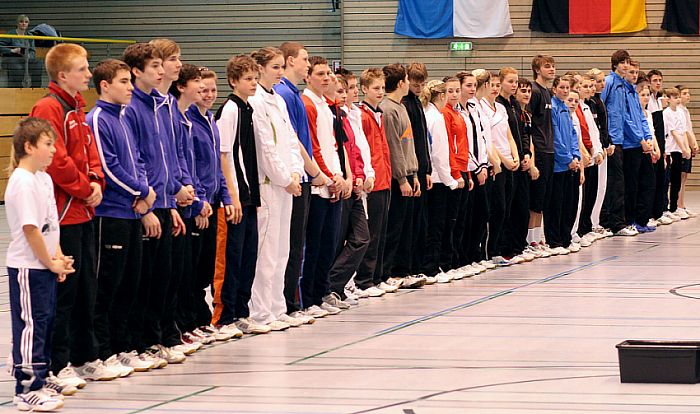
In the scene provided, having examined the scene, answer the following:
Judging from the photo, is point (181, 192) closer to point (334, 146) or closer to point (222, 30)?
point (334, 146)

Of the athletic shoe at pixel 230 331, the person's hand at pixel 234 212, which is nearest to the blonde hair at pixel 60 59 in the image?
the person's hand at pixel 234 212

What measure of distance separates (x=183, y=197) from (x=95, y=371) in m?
1.19

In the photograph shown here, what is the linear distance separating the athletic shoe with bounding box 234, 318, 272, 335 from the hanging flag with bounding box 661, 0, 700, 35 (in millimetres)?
16208

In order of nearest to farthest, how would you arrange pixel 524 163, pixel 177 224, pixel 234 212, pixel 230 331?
pixel 177 224 → pixel 234 212 → pixel 230 331 → pixel 524 163

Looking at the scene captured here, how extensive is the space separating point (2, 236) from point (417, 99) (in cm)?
699

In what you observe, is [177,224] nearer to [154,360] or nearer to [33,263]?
[154,360]

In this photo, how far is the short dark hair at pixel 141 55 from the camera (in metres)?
6.89

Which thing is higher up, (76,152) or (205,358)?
(76,152)

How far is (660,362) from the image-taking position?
6.14 metres

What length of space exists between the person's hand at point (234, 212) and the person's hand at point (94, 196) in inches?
60.7

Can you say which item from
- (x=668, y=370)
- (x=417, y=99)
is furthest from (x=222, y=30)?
(x=668, y=370)

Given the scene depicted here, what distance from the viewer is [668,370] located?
612 cm

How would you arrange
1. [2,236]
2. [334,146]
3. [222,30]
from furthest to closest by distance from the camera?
[222,30] → [2,236] → [334,146]

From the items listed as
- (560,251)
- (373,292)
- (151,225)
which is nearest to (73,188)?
(151,225)
